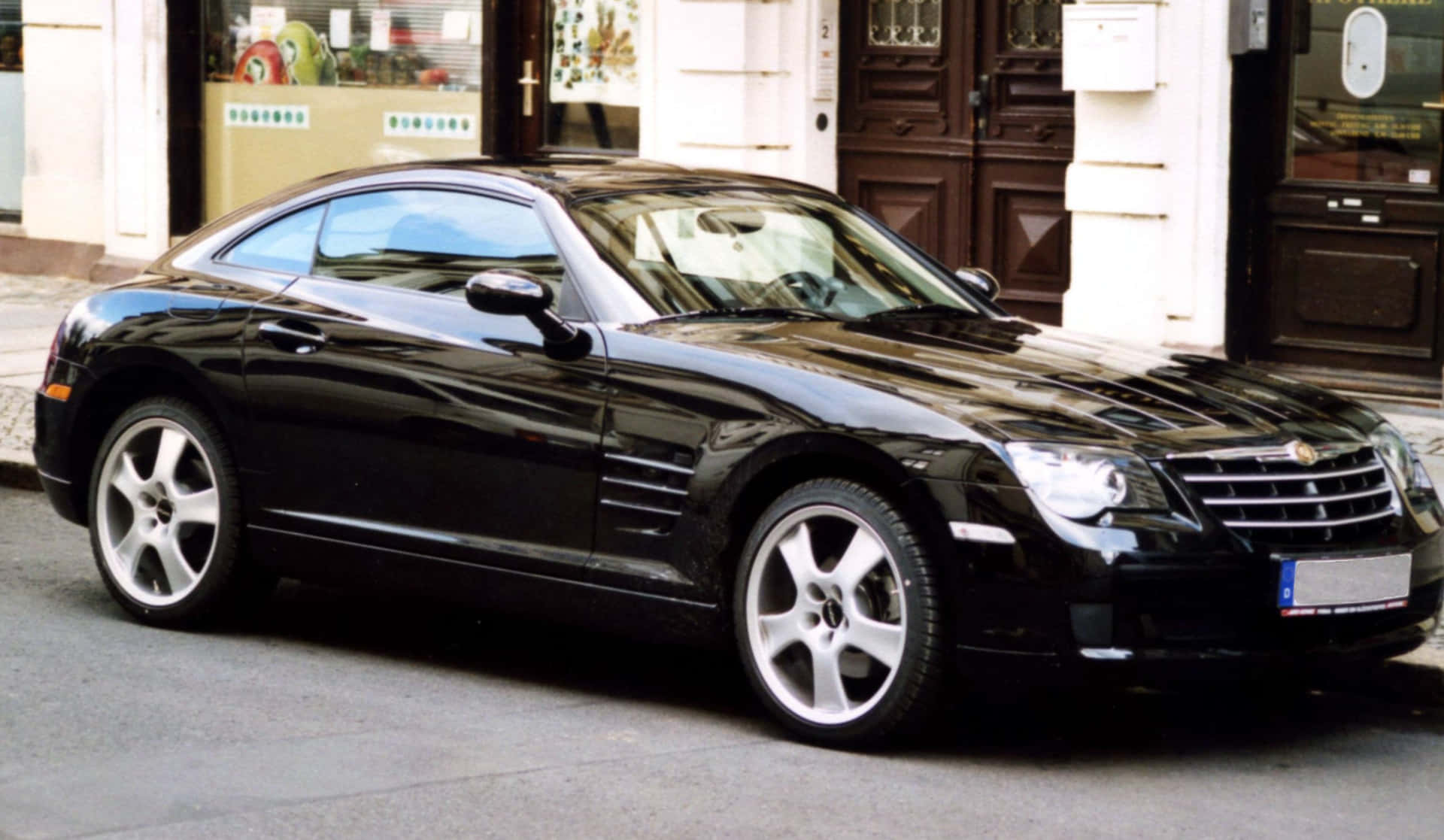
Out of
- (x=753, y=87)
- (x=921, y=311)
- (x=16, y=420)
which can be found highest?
(x=753, y=87)

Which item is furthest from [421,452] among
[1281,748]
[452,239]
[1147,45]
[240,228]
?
[1147,45]

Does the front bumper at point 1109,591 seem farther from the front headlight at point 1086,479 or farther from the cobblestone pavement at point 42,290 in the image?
the cobblestone pavement at point 42,290

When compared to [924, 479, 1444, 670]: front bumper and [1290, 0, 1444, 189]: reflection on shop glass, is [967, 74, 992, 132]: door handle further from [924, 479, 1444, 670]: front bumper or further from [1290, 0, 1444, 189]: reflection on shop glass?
[924, 479, 1444, 670]: front bumper

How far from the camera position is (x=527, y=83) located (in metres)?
15.4

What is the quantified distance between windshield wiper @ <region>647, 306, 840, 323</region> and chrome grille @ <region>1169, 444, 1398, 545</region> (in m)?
1.35

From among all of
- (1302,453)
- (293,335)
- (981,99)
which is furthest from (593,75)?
(1302,453)

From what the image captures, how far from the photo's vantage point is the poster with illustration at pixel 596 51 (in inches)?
581

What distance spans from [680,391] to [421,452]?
900 mm

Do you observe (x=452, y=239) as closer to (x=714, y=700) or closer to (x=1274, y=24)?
(x=714, y=700)

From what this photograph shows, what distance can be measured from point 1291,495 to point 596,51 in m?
9.96

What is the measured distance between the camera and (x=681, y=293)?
6410 millimetres

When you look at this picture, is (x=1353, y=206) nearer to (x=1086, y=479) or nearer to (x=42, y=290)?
(x=1086, y=479)

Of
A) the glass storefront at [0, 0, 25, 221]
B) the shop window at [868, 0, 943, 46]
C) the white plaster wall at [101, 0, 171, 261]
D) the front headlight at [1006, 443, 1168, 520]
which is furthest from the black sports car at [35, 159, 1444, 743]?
the glass storefront at [0, 0, 25, 221]

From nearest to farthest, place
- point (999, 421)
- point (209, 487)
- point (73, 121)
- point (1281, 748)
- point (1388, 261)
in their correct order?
point (999, 421)
point (1281, 748)
point (209, 487)
point (1388, 261)
point (73, 121)
